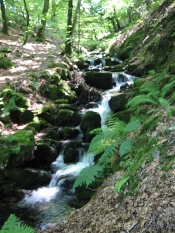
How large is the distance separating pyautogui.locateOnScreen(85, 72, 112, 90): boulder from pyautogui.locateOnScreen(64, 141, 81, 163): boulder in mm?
5064

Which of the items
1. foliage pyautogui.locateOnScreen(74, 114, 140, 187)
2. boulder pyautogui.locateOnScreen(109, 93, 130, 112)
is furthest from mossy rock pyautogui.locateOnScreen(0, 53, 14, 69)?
foliage pyautogui.locateOnScreen(74, 114, 140, 187)

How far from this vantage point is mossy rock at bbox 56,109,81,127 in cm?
A: 996

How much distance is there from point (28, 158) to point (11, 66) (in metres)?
6.68

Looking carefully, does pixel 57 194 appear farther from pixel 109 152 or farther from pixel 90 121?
Answer: pixel 90 121

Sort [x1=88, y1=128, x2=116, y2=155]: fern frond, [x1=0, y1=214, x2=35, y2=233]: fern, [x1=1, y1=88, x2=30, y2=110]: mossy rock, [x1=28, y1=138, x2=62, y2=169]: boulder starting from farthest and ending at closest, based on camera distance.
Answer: [x1=1, y1=88, x2=30, y2=110]: mossy rock → [x1=28, y1=138, x2=62, y2=169]: boulder → [x1=88, y1=128, x2=116, y2=155]: fern frond → [x1=0, y1=214, x2=35, y2=233]: fern

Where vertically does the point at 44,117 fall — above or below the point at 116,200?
below

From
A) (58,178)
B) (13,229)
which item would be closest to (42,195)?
(58,178)

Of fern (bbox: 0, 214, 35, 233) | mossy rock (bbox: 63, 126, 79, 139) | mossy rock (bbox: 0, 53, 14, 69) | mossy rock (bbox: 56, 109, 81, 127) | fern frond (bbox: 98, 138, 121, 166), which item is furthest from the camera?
mossy rock (bbox: 0, 53, 14, 69)

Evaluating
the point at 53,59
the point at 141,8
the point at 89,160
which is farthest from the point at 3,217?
the point at 141,8

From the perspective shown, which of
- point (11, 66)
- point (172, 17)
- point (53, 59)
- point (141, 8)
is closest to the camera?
point (172, 17)

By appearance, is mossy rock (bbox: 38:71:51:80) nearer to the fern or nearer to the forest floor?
the forest floor

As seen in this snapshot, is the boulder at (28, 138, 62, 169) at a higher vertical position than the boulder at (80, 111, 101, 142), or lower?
lower

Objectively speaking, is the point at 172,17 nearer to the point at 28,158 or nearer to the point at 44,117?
the point at 44,117

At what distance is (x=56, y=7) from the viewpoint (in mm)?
19062
